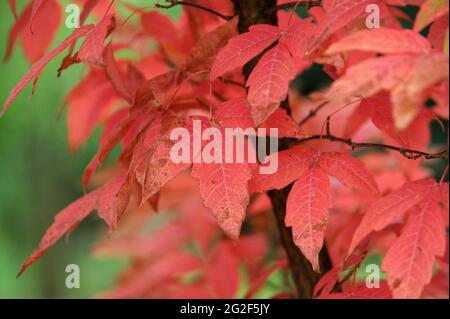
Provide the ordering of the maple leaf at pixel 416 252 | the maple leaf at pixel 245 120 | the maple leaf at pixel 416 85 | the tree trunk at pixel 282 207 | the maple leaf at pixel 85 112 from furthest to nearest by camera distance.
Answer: the maple leaf at pixel 85 112
the tree trunk at pixel 282 207
the maple leaf at pixel 245 120
the maple leaf at pixel 416 252
the maple leaf at pixel 416 85

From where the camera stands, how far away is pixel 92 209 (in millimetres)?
805

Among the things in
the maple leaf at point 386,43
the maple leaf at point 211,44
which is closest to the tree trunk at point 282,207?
the maple leaf at point 211,44

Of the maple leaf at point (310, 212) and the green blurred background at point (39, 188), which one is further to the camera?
the green blurred background at point (39, 188)

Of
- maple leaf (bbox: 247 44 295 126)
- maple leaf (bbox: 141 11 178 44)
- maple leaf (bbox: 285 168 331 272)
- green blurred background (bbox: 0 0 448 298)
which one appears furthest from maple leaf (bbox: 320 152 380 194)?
green blurred background (bbox: 0 0 448 298)

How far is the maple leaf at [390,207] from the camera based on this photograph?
651 millimetres

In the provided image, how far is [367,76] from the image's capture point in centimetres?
50

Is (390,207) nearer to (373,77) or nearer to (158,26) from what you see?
(373,77)

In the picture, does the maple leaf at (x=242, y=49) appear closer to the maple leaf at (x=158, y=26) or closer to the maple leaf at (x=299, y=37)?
the maple leaf at (x=299, y=37)

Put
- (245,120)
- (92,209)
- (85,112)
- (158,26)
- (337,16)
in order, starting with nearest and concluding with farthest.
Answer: (337,16) → (245,120) → (92,209) → (158,26) → (85,112)

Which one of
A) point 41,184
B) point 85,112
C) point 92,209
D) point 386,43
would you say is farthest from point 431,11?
point 41,184

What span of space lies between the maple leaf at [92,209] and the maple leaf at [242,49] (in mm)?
168

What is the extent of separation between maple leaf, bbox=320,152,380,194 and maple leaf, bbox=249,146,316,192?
18 millimetres

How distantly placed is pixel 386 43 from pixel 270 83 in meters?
0.13
